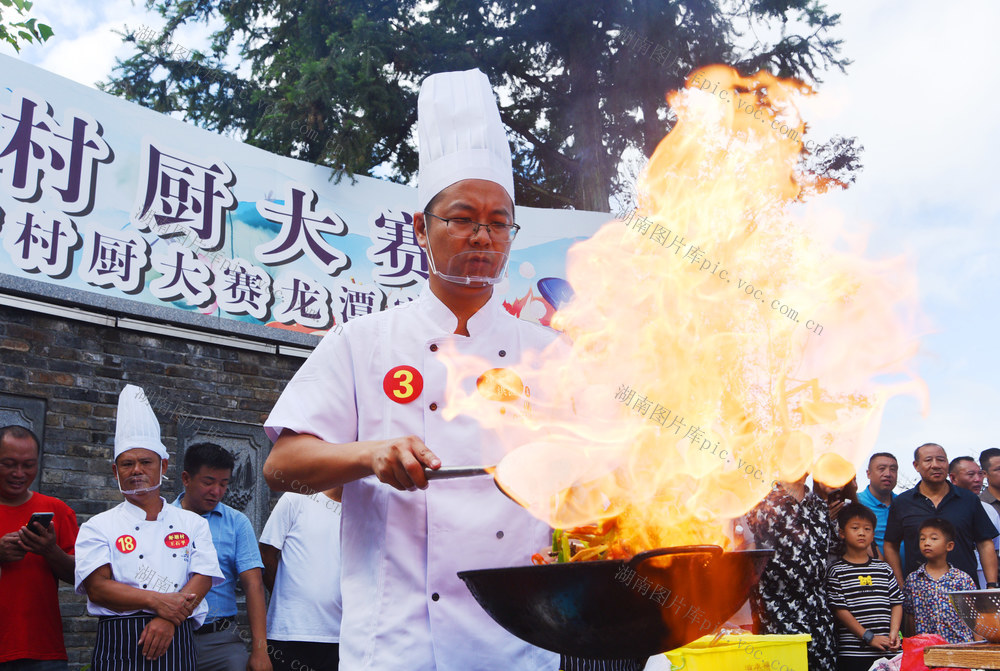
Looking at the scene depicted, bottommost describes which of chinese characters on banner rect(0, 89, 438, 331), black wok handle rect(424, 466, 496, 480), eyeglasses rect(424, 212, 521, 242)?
black wok handle rect(424, 466, 496, 480)

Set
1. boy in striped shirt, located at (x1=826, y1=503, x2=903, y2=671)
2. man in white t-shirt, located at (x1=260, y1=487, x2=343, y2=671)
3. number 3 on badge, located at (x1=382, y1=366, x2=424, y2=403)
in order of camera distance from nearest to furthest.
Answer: number 3 on badge, located at (x1=382, y1=366, x2=424, y2=403) → man in white t-shirt, located at (x1=260, y1=487, x2=343, y2=671) → boy in striped shirt, located at (x1=826, y1=503, x2=903, y2=671)

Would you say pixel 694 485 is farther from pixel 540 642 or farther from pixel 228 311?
pixel 228 311

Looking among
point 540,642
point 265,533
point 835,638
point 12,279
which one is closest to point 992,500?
point 835,638

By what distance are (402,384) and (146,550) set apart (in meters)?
3.08

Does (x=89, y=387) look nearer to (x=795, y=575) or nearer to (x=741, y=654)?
(x=741, y=654)

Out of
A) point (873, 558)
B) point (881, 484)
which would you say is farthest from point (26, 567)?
point (881, 484)

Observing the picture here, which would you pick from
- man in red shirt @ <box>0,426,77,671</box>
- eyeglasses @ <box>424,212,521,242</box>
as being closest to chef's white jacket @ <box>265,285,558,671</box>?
eyeglasses @ <box>424,212,521,242</box>

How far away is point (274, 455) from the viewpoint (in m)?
1.96

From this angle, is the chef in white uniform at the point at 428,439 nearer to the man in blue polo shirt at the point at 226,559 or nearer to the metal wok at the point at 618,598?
the metal wok at the point at 618,598

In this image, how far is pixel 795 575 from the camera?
517 cm

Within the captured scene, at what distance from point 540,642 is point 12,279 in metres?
5.70

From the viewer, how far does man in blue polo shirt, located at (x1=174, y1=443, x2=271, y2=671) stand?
16.4ft

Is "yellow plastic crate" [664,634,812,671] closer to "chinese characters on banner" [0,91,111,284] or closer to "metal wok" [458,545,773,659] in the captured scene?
"metal wok" [458,545,773,659]

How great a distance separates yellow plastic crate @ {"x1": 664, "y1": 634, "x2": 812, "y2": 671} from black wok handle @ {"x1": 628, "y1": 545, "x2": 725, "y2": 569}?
3.00m
